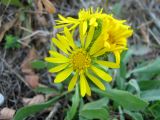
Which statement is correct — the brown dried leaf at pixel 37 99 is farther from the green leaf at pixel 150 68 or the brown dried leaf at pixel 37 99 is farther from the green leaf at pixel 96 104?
the green leaf at pixel 150 68

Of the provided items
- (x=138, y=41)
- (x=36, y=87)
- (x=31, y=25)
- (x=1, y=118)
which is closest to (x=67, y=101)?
(x=36, y=87)

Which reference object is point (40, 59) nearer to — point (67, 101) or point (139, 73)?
point (67, 101)

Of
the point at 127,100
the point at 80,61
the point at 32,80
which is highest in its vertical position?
the point at 80,61

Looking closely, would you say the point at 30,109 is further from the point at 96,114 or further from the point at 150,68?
the point at 150,68

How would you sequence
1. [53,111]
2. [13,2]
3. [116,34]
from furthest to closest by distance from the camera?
[13,2] < [53,111] < [116,34]

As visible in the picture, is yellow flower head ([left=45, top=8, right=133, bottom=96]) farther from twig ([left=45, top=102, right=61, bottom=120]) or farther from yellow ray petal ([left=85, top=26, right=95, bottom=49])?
twig ([left=45, top=102, right=61, bottom=120])

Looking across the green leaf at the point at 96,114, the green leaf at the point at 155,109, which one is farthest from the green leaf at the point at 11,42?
A: the green leaf at the point at 155,109

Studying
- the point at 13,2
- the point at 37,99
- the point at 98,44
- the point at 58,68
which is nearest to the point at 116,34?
the point at 98,44
